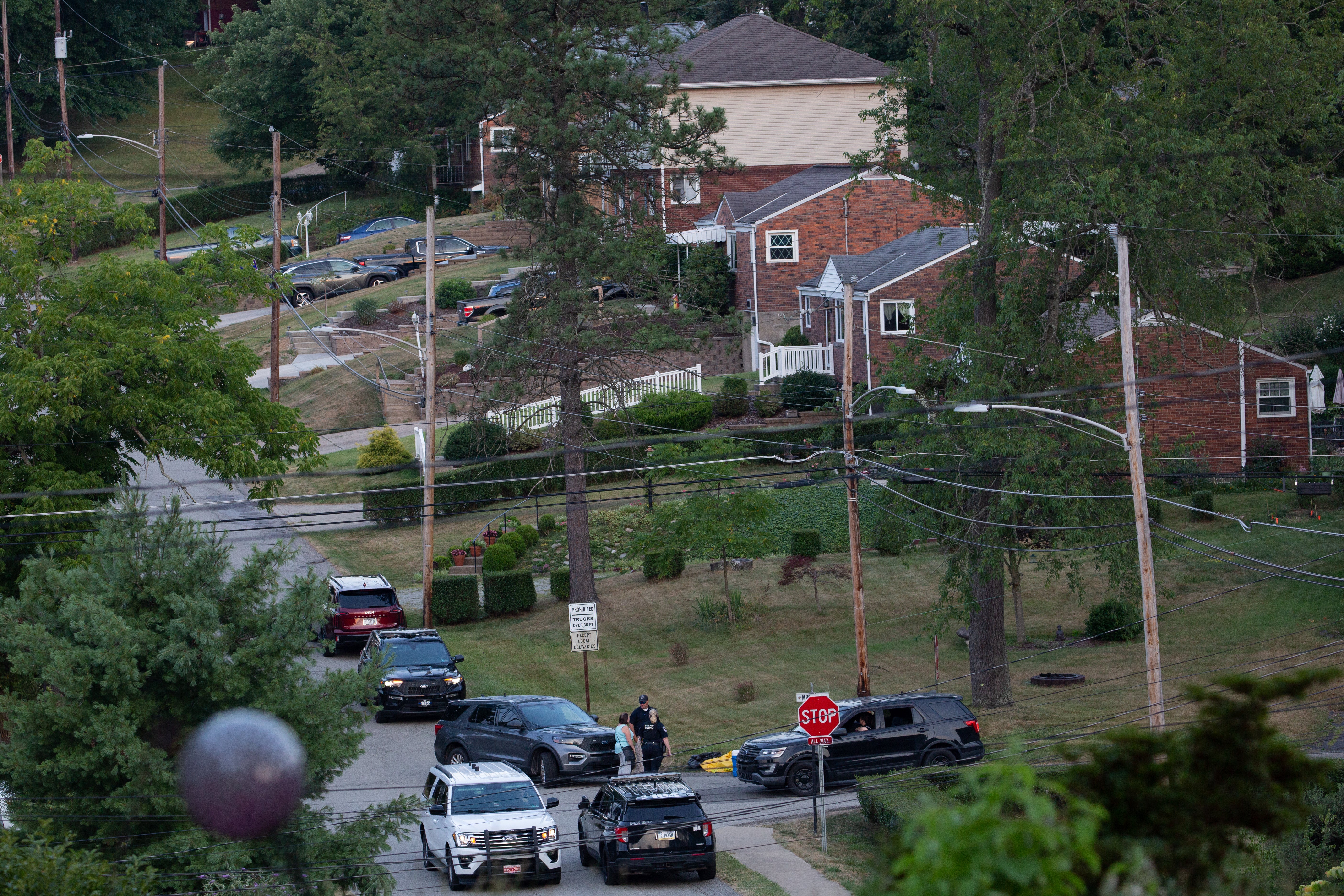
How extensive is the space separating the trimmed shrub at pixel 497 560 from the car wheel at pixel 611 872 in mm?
16425

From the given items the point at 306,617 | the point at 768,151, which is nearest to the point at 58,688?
the point at 306,617

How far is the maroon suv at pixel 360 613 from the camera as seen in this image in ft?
90.6

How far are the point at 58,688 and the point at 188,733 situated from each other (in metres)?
1.32

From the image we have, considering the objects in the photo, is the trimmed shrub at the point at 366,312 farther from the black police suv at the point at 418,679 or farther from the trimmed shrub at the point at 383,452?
the black police suv at the point at 418,679

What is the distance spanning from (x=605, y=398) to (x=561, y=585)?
5.85 metres

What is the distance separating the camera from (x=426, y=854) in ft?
54.3

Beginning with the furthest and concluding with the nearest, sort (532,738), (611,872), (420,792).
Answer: (532,738) < (420,792) < (611,872)

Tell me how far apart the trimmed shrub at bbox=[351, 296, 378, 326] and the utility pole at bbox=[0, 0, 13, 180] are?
18.3m

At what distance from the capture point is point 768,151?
58.8 meters

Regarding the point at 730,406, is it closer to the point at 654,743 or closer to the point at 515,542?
the point at 515,542

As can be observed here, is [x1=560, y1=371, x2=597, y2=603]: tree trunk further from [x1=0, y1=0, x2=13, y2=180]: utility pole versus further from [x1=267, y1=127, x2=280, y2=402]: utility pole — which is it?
[x1=0, y1=0, x2=13, y2=180]: utility pole

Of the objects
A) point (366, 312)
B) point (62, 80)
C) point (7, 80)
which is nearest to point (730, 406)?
point (366, 312)

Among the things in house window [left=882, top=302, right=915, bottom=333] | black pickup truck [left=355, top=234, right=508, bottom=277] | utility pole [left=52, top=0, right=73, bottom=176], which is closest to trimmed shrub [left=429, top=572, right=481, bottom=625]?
house window [left=882, top=302, right=915, bottom=333]

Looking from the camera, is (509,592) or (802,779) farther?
(509,592)
